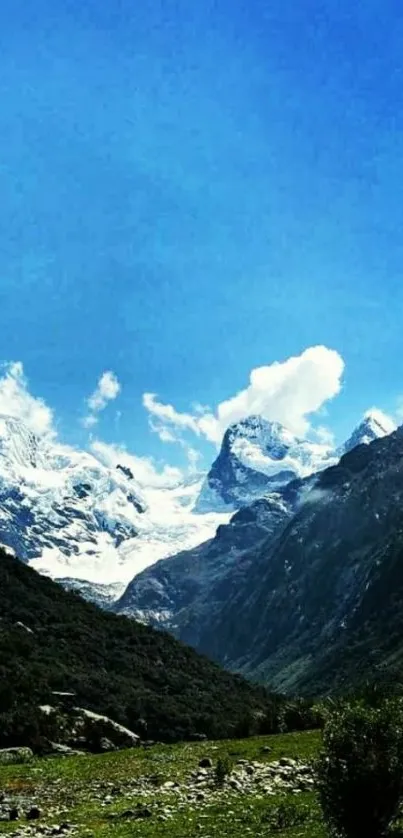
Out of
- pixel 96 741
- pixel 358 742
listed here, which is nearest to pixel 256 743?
pixel 96 741

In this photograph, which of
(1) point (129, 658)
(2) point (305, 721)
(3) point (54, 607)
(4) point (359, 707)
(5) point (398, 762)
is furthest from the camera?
(3) point (54, 607)

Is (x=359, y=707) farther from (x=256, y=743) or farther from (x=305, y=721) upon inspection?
(x=305, y=721)

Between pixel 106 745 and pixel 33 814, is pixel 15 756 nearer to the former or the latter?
pixel 106 745

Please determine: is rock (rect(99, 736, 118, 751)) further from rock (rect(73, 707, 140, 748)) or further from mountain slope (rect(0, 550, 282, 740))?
mountain slope (rect(0, 550, 282, 740))

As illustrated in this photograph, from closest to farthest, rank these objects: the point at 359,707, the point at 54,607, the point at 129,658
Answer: the point at 359,707 < the point at 129,658 < the point at 54,607

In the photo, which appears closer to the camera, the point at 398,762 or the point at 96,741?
the point at 398,762

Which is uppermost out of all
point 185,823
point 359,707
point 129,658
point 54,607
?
point 54,607

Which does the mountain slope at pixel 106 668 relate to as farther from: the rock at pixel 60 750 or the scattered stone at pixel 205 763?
the scattered stone at pixel 205 763
